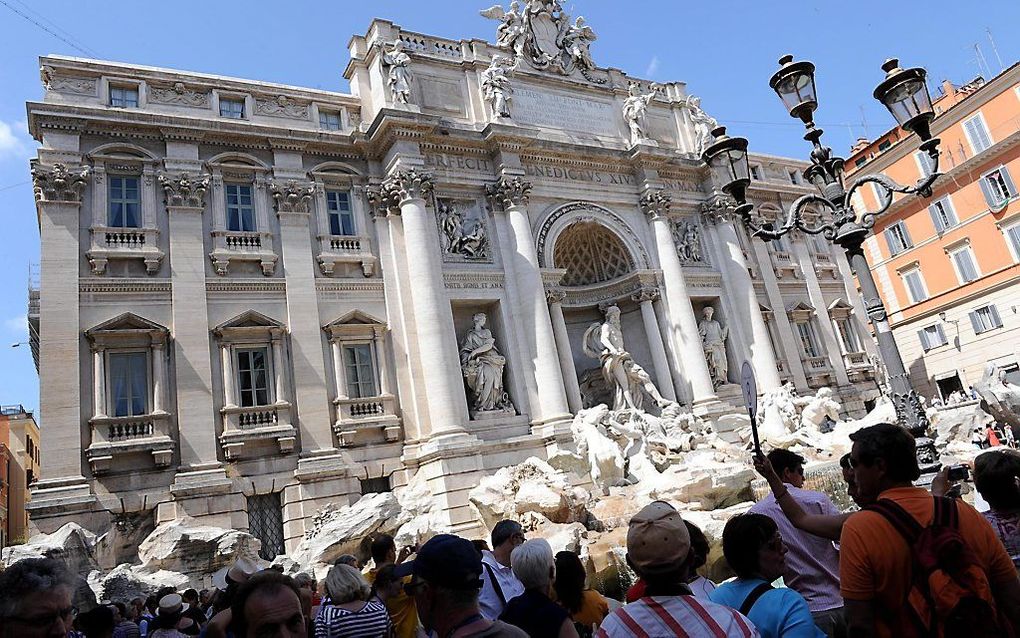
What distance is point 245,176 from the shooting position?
16.5 metres

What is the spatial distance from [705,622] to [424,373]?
46.7 feet

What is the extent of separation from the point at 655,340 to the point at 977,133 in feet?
49.3

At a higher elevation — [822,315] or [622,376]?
[822,315]

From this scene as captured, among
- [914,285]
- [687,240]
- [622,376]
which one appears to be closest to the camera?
[622,376]

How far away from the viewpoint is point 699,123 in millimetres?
23781

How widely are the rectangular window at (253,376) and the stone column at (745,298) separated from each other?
589 inches

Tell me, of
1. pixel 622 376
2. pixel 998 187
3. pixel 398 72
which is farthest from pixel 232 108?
pixel 998 187

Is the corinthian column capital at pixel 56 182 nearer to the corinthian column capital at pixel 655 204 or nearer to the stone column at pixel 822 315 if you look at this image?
the corinthian column capital at pixel 655 204

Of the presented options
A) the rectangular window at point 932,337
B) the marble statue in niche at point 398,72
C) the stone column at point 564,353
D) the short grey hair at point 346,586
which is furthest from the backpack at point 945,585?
the rectangular window at point 932,337

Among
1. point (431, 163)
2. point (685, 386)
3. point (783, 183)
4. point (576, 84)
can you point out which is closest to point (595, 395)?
point (685, 386)

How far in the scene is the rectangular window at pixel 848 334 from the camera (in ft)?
84.9

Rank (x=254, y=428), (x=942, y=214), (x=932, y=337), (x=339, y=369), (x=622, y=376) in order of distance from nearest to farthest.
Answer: (x=254, y=428) < (x=339, y=369) < (x=622, y=376) < (x=942, y=214) < (x=932, y=337)

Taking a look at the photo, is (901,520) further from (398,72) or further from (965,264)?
(965,264)

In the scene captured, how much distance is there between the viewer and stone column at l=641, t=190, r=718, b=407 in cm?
1964
